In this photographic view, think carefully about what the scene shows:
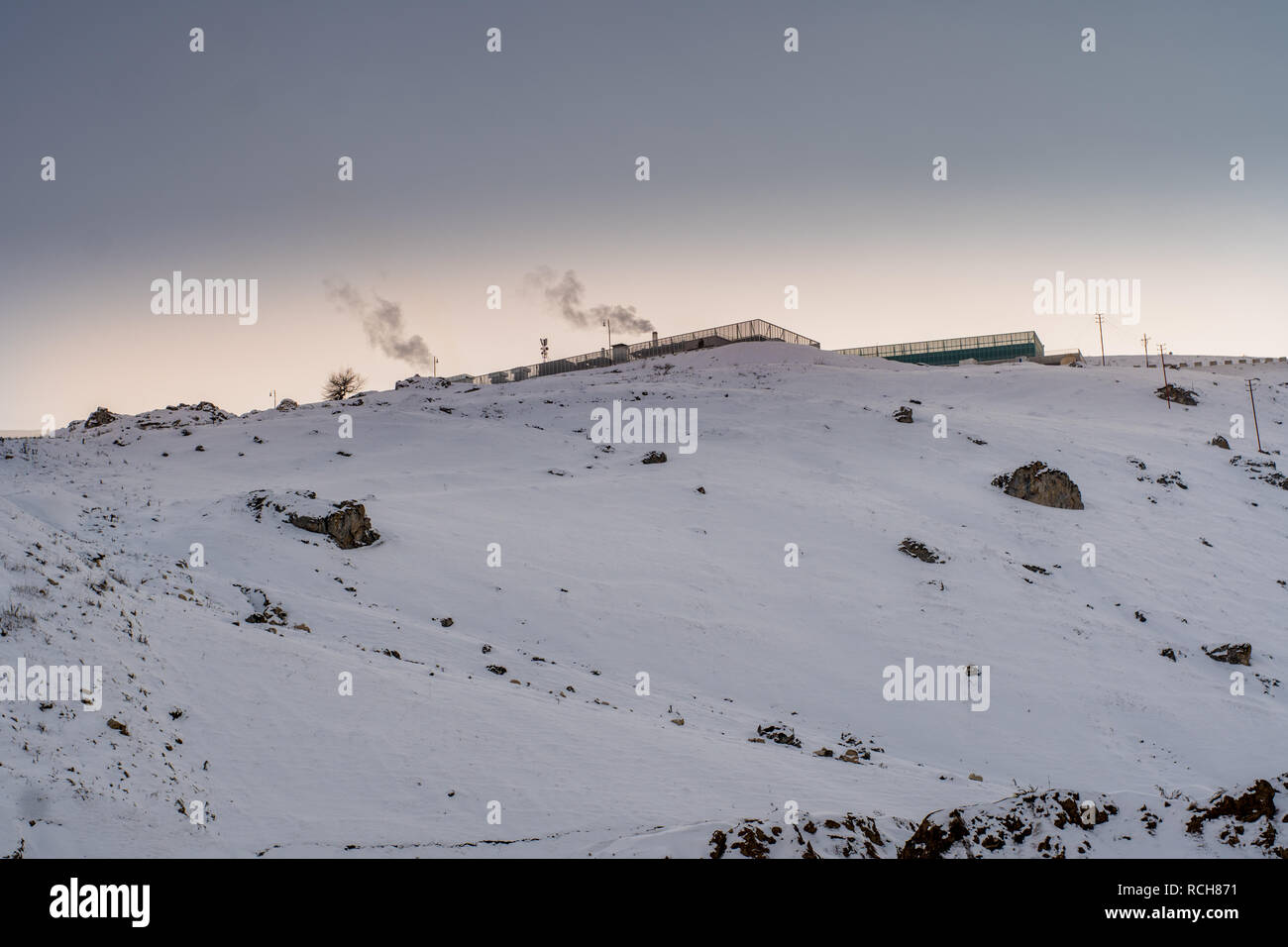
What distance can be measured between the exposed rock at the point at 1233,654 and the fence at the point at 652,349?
6536 centimetres

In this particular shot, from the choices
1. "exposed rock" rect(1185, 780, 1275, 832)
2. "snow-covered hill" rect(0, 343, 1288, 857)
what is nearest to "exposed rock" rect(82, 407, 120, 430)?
"snow-covered hill" rect(0, 343, 1288, 857)

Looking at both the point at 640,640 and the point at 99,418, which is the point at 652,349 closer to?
the point at 99,418

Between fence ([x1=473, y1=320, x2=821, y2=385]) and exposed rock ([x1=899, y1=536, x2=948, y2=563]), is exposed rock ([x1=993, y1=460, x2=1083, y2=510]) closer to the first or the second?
exposed rock ([x1=899, y1=536, x2=948, y2=563])

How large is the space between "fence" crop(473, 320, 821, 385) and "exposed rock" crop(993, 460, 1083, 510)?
50.5m

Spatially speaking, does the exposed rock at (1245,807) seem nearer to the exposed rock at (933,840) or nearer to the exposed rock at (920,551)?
the exposed rock at (933,840)

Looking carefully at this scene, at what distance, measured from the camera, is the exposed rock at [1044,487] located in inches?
1551

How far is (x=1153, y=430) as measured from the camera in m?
55.2

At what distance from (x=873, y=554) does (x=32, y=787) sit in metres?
27.6

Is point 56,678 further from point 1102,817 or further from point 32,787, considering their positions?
point 1102,817

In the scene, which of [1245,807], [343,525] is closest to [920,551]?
[343,525]

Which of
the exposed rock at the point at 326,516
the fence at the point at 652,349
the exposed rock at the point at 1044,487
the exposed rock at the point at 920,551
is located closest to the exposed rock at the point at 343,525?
the exposed rock at the point at 326,516

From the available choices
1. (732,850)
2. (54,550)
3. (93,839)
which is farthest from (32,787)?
(54,550)

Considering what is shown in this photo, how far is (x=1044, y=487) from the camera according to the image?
39688 millimetres

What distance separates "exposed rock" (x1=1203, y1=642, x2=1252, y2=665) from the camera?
85.6ft
